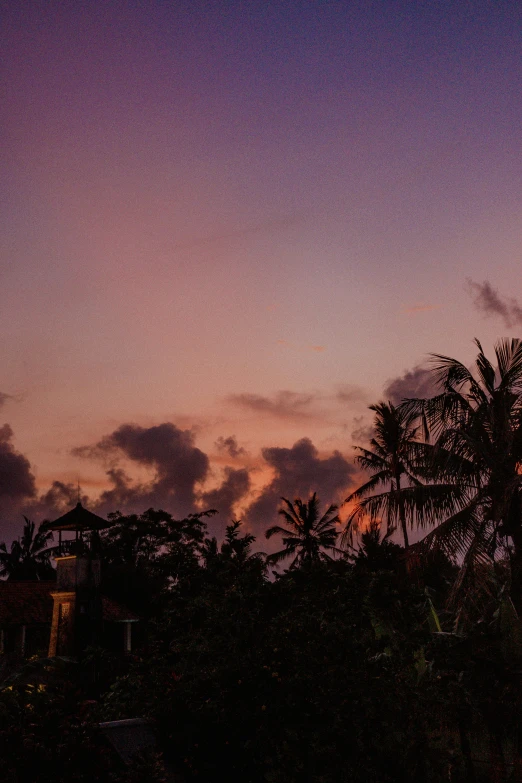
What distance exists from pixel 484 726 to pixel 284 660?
18.0 ft

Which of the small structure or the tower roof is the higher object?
the tower roof

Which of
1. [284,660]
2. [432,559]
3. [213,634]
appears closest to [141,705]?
A: [213,634]

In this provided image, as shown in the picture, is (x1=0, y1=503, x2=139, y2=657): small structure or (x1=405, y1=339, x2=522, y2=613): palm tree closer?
(x1=405, y1=339, x2=522, y2=613): palm tree

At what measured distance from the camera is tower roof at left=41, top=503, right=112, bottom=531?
91.7 feet

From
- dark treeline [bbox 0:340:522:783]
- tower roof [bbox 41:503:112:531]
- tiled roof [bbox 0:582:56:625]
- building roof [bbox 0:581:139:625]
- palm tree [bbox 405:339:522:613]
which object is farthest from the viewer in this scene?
building roof [bbox 0:581:139:625]

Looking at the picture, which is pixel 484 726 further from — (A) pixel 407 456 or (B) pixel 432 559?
(A) pixel 407 456

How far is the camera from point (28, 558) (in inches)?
2197

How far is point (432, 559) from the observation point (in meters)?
14.5

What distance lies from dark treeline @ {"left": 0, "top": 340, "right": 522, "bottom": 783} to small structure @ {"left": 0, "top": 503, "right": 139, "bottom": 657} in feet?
30.9

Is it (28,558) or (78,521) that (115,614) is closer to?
(78,521)

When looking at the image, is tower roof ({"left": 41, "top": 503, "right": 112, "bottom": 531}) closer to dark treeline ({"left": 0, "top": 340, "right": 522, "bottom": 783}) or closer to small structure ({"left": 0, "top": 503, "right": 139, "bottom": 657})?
small structure ({"left": 0, "top": 503, "right": 139, "bottom": 657})

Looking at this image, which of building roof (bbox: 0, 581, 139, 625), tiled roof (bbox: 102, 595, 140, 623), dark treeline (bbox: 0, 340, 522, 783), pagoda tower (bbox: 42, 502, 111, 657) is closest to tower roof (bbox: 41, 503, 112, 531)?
pagoda tower (bbox: 42, 502, 111, 657)

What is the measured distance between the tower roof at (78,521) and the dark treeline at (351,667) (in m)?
11.9

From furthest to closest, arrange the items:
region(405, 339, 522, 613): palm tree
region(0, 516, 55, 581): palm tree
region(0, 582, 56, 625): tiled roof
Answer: region(0, 516, 55, 581): palm tree → region(0, 582, 56, 625): tiled roof → region(405, 339, 522, 613): palm tree
